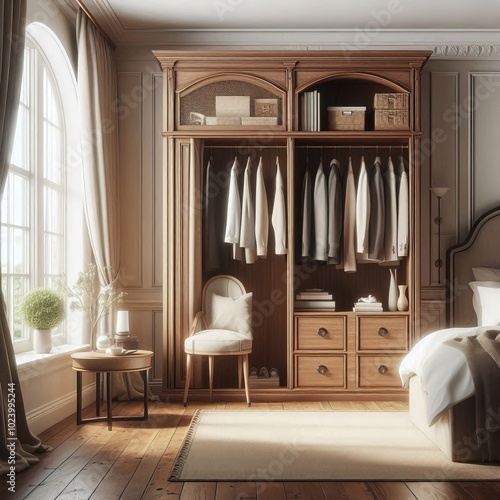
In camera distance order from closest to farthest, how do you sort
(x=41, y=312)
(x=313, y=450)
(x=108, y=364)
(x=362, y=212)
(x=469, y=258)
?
(x=313, y=450)
(x=108, y=364)
(x=41, y=312)
(x=362, y=212)
(x=469, y=258)

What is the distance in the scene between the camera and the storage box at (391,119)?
5.24m

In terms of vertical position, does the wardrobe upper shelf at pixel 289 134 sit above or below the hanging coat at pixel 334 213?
above

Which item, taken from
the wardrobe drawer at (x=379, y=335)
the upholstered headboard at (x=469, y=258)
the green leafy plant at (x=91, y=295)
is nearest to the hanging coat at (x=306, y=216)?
the wardrobe drawer at (x=379, y=335)

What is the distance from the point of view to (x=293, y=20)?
5457 mm

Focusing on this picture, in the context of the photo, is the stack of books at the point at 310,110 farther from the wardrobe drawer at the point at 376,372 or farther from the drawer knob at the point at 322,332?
the wardrobe drawer at the point at 376,372

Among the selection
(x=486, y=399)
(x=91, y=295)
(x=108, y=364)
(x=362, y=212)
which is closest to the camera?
(x=486, y=399)

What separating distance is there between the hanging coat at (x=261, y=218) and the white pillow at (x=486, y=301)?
165 cm

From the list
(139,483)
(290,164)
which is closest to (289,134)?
(290,164)

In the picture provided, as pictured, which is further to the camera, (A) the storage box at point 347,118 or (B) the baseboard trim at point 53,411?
(A) the storage box at point 347,118

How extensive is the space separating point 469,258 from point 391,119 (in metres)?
1.31

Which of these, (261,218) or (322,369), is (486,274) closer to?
(322,369)

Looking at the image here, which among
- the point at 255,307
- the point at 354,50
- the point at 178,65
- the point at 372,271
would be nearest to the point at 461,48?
the point at 354,50

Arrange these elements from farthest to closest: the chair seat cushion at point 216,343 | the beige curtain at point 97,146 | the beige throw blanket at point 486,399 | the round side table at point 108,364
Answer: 1. the beige curtain at point 97,146
2. the chair seat cushion at point 216,343
3. the round side table at point 108,364
4. the beige throw blanket at point 486,399

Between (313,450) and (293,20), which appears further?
(293,20)
